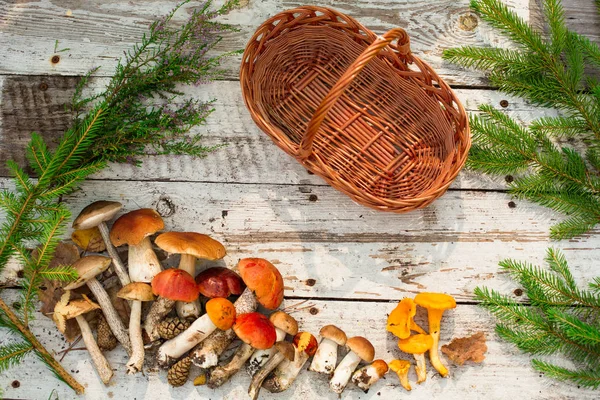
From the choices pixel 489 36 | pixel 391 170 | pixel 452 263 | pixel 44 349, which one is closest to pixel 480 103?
pixel 489 36

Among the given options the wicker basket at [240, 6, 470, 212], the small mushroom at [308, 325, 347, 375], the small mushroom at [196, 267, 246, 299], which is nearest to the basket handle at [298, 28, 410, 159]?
the wicker basket at [240, 6, 470, 212]

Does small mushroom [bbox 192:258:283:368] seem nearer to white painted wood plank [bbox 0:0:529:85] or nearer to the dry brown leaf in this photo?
the dry brown leaf

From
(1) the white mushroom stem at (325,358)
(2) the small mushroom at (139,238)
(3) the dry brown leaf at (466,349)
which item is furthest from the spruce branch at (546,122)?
(2) the small mushroom at (139,238)

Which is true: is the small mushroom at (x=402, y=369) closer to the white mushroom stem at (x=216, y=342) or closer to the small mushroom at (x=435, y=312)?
the small mushroom at (x=435, y=312)

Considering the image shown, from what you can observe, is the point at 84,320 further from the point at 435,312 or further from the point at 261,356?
the point at 435,312

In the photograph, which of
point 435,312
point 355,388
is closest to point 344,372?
point 355,388

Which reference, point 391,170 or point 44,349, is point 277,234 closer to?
point 391,170
